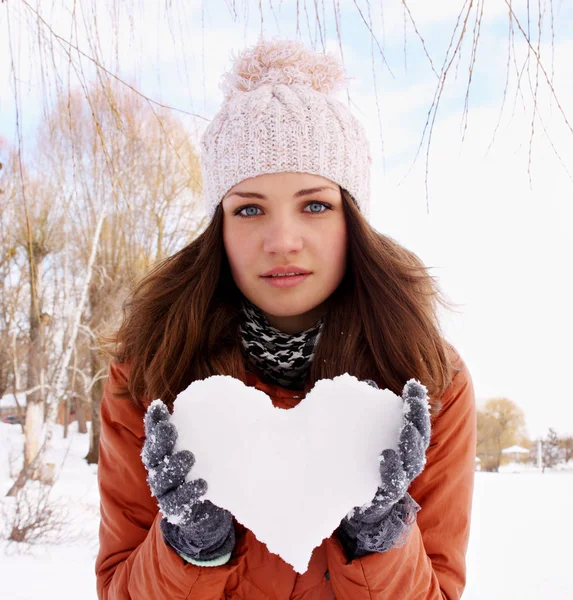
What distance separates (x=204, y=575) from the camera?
1.04m

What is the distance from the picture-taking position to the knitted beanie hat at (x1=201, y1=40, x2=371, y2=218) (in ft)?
4.17

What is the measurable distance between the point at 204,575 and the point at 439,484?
1.82 ft

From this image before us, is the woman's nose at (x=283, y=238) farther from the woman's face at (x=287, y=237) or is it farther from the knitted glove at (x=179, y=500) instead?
the knitted glove at (x=179, y=500)

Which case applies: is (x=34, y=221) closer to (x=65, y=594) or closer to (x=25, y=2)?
(x=65, y=594)

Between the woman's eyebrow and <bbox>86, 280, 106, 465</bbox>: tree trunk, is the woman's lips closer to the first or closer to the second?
the woman's eyebrow

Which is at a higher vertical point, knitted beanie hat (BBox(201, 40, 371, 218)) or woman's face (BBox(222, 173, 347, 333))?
knitted beanie hat (BBox(201, 40, 371, 218))

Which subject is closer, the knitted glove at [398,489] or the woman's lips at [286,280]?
the knitted glove at [398,489]

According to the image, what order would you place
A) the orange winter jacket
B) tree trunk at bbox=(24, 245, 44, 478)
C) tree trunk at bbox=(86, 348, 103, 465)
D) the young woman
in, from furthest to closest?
tree trunk at bbox=(86, 348, 103, 465) → tree trunk at bbox=(24, 245, 44, 478) → the young woman → the orange winter jacket

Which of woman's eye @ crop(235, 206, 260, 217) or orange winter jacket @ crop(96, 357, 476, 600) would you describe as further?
woman's eye @ crop(235, 206, 260, 217)

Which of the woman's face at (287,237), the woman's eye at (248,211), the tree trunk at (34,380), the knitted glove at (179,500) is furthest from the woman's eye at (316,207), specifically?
the tree trunk at (34,380)

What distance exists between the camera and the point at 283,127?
1.29 metres

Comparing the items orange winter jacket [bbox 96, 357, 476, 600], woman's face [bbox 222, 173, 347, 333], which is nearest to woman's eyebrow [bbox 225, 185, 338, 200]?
woman's face [bbox 222, 173, 347, 333]

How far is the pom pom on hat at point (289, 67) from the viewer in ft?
Answer: 4.63

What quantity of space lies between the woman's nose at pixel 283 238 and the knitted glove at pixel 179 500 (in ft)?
1.33
